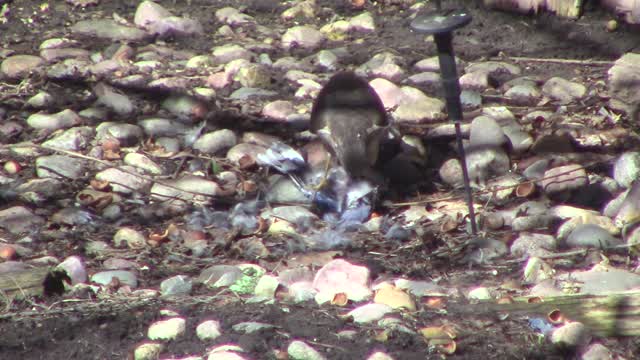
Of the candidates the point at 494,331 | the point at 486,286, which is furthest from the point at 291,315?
the point at 486,286

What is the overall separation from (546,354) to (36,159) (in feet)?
8.96

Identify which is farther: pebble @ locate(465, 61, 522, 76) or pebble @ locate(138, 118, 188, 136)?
pebble @ locate(465, 61, 522, 76)

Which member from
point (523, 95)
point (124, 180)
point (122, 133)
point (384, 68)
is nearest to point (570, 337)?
point (124, 180)

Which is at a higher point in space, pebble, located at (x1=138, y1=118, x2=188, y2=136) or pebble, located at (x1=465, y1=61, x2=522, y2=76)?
pebble, located at (x1=138, y1=118, x2=188, y2=136)

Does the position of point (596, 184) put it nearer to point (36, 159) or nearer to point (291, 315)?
point (291, 315)

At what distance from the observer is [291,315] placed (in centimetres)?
289

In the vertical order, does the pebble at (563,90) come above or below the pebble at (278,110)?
below

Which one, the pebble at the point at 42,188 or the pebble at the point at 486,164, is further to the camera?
the pebble at the point at 486,164

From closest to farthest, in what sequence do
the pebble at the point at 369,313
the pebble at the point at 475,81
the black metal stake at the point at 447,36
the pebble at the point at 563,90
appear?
1. the pebble at the point at 369,313
2. the black metal stake at the point at 447,36
3. the pebble at the point at 563,90
4. the pebble at the point at 475,81

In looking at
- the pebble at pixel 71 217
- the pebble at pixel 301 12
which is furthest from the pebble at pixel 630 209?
the pebble at pixel 301 12

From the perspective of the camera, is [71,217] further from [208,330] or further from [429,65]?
[429,65]

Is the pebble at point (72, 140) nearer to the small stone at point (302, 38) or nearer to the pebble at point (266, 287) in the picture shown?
the small stone at point (302, 38)

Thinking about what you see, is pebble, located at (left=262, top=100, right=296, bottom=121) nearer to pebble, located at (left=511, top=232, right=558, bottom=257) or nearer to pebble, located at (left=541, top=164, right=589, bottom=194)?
pebble, located at (left=541, top=164, right=589, bottom=194)

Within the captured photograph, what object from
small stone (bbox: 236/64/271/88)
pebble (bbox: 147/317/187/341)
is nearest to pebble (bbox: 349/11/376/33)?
small stone (bbox: 236/64/271/88)
